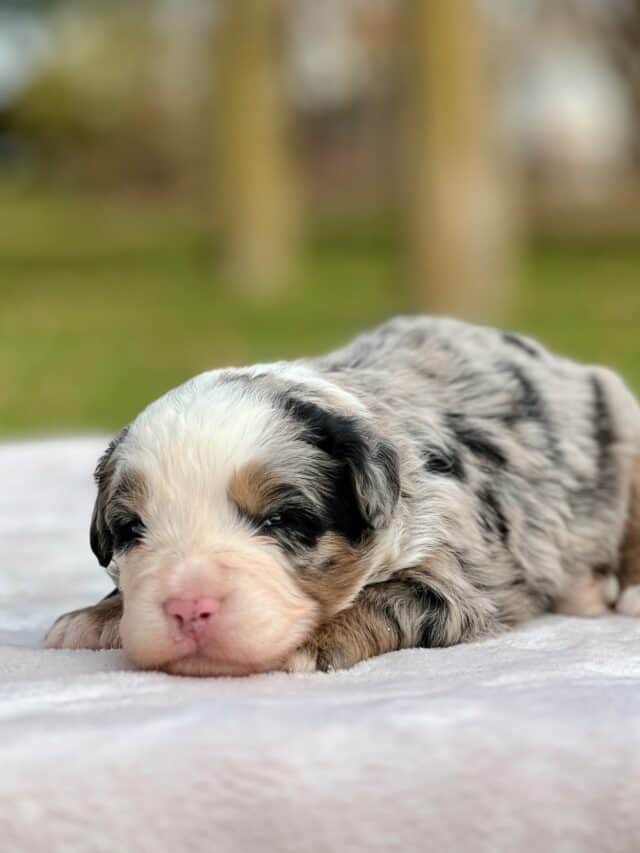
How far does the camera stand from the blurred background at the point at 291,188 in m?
14.7

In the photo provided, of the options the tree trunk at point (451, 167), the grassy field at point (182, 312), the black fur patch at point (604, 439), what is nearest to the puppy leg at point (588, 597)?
the black fur patch at point (604, 439)

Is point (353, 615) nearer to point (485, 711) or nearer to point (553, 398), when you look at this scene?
point (485, 711)

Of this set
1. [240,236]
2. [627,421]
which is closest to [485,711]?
[627,421]

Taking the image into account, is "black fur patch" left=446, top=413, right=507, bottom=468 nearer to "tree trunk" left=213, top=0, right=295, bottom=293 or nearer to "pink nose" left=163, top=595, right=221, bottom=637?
"pink nose" left=163, top=595, right=221, bottom=637

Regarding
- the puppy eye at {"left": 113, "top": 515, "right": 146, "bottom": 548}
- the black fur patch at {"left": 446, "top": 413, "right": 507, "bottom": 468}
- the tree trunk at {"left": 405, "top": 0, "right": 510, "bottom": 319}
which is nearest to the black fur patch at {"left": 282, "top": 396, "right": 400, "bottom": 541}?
the puppy eye at {"left": 113, "top": 515, "right": 146, "bottom": 548}

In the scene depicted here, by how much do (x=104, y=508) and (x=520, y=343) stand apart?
1780mm

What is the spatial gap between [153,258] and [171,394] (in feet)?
76.3

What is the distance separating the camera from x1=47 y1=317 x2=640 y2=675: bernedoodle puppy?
3.42m

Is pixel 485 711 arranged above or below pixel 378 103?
below

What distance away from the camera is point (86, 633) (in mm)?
4004

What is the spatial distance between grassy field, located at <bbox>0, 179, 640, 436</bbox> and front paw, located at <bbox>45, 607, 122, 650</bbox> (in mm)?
8168

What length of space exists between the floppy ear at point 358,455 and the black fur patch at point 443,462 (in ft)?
1.11

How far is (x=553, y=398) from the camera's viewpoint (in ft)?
15.2

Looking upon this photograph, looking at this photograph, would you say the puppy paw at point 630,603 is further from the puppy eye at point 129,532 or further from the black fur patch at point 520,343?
the puppy eye at point 129,532
